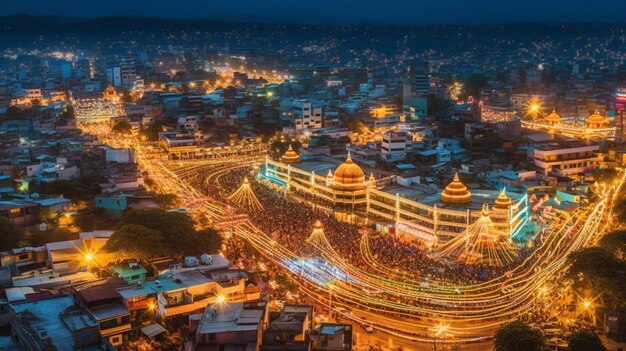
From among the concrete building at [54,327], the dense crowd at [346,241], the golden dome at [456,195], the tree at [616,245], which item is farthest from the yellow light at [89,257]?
the tree at [616,245]

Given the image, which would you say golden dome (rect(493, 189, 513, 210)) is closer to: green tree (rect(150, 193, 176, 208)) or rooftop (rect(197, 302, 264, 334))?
rooftop (rect(197, 302, 264, 334))

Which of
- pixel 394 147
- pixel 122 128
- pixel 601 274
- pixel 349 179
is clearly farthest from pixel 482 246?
pixel 122 128

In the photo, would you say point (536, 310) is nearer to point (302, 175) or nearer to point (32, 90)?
point (302, 175)

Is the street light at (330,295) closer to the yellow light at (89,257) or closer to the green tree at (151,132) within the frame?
the yellow light at (89,257)

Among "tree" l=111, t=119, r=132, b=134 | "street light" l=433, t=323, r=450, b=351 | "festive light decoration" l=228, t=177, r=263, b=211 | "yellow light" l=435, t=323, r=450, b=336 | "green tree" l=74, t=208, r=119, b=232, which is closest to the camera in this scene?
"street light" l=433, t=323, r=450, b=351

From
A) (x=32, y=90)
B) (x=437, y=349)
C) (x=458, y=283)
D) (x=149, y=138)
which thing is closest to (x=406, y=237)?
(x=458, y=283)

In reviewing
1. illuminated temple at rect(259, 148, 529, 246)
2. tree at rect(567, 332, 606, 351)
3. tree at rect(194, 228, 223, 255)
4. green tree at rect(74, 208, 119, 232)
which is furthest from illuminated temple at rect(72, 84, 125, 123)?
tree at rect(567, 332, 606, 351)

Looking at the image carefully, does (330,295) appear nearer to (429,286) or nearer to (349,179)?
(429,286)
